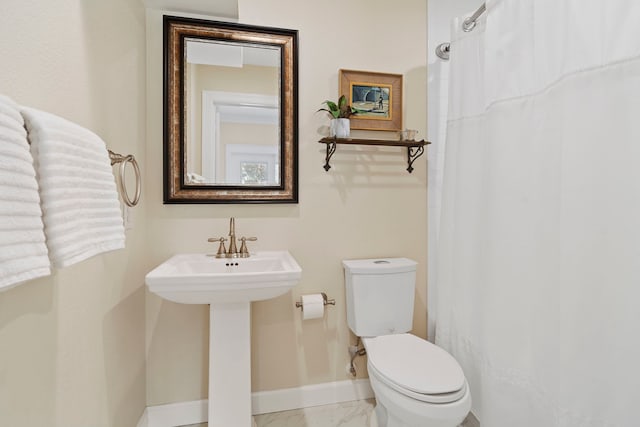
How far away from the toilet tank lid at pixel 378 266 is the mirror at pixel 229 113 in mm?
475

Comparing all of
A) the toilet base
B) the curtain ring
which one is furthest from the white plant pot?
the toilet base

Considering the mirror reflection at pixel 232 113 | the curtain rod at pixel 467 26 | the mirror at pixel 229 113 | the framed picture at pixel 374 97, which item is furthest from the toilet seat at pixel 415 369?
the curtain rod at pixel 467 26

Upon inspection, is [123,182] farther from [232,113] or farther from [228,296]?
[232,113]

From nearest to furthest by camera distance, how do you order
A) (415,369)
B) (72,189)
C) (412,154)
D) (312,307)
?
(72,189) < (415,369) < (312,307) < (412,154)

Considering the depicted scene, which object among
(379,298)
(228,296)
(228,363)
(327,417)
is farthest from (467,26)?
(327,417)

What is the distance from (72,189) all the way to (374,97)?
1560 mm

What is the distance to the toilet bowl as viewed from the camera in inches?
46.5

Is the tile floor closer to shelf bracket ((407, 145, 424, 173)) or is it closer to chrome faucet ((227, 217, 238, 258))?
chrome faucet ((227, 217, 238, 258))

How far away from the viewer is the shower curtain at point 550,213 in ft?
3.06

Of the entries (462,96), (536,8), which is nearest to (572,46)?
(536,8)

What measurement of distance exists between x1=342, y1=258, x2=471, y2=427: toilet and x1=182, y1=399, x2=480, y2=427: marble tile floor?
0.11m

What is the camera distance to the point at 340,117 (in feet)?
5.75

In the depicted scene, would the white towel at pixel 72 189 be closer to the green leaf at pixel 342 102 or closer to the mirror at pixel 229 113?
the mirror at pixel 229 113

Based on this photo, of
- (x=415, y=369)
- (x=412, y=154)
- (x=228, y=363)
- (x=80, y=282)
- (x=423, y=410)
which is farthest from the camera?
(x=412, y=154)
